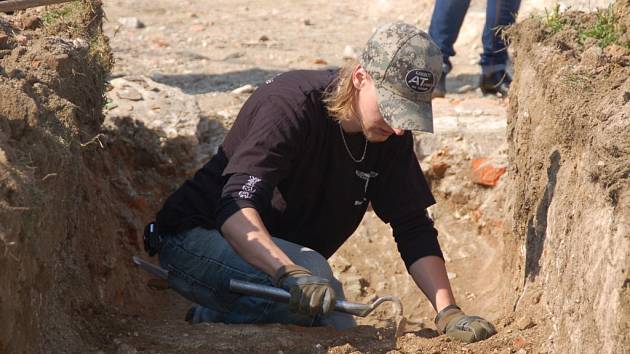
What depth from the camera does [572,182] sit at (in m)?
3.30

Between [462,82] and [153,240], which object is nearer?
[153,240]

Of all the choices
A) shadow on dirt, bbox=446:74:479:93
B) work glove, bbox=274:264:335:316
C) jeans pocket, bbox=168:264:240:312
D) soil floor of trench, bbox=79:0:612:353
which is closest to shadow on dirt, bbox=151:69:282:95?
soil floor of trench, bbox=79:0:612:353

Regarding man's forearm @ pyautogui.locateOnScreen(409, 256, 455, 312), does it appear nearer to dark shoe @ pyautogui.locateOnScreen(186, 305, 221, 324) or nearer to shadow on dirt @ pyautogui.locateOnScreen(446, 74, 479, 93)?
dark shoe @ pyautogui.locateOnScreen(186, 305, 221, 324)

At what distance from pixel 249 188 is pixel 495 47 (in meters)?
3.35

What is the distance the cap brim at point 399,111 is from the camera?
324 centimetres

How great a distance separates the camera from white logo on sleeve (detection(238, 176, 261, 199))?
3.26m

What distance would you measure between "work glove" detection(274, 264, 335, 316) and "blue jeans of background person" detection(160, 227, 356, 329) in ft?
1.00

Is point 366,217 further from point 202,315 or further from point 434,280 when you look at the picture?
point 434,280

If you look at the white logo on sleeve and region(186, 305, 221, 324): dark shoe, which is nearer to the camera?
the white logo on sleeve

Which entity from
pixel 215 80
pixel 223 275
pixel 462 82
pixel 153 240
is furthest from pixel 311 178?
pixel 462 82

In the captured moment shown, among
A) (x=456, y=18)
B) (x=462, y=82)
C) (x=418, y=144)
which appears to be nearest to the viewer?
(x=418, y=144)

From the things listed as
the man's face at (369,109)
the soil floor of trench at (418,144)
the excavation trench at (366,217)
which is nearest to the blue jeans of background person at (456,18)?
the soil floor of trench at (418,144)

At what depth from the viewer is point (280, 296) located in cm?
324

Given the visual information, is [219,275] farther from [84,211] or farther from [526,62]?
[526,62]
